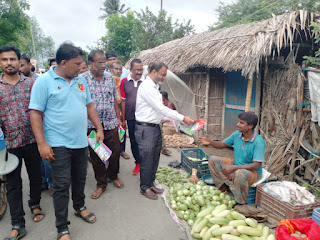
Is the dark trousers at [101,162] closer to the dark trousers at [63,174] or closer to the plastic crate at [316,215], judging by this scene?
the dark trousers at [63,174]

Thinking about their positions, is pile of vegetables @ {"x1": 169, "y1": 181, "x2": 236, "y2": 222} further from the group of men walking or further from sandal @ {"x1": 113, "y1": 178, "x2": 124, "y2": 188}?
the group of men walking

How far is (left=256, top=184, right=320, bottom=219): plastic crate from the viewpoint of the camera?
2.85m

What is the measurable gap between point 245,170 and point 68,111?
2.45 metres

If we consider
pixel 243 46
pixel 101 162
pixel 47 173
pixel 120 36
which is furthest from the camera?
pixel 120 36

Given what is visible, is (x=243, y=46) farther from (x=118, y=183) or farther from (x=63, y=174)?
(x=63, y=174)

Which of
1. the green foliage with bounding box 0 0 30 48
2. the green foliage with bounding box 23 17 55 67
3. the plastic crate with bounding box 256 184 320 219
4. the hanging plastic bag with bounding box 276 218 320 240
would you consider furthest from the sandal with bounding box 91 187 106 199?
the green foliage with bounding box 23 17 55 67

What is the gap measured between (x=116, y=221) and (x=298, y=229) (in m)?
2.15

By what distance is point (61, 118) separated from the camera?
248 centimetres

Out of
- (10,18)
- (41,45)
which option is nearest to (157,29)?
(10,18)

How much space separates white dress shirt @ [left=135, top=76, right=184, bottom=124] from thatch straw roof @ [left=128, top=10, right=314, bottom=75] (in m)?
2.30

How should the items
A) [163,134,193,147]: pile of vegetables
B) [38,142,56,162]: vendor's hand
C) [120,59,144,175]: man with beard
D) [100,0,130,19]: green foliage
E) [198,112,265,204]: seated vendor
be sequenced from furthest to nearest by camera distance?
[100,0,130,19]: green foliage
[163,134,193,147]: pile of vegetables
[120,59,144,175]: man with beard
[198,112,265,204]: seated vendor
[38,142,56,162]: vendor's hand

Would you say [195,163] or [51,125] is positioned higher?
[51,125]

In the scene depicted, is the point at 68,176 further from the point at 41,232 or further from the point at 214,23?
the point at 214,23

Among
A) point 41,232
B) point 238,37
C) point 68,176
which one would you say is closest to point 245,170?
point 68,176
